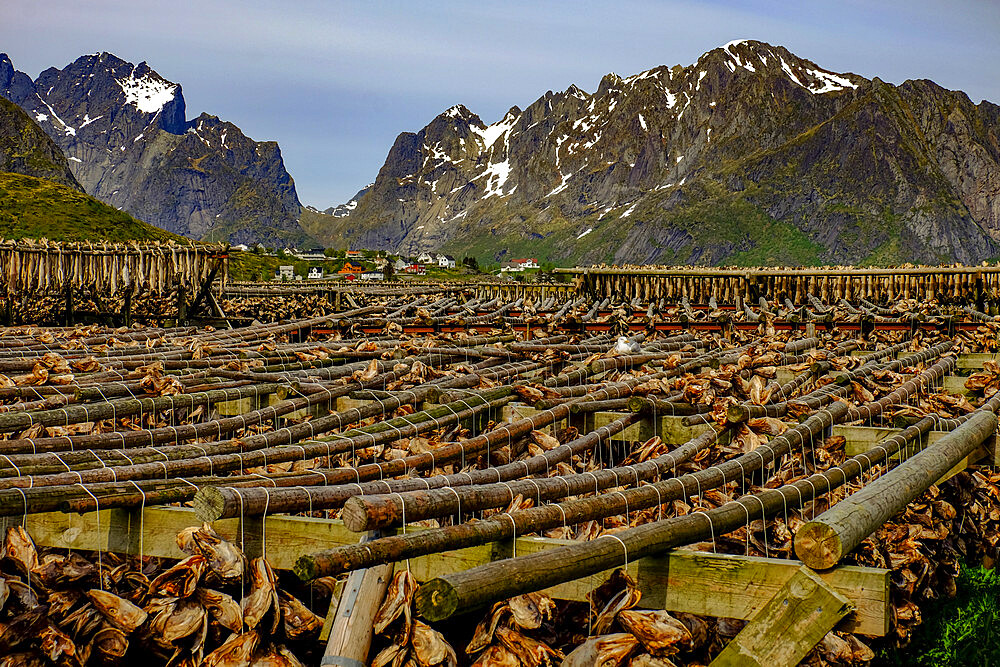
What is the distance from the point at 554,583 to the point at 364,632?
107cm

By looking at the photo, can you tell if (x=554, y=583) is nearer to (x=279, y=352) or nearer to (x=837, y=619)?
(x=837, y=619)

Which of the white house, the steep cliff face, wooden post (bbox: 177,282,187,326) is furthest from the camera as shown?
the white house

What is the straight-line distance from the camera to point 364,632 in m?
4.31

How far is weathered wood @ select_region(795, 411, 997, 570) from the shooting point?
13.9ft

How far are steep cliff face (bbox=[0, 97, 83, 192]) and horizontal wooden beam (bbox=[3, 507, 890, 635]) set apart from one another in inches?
5908

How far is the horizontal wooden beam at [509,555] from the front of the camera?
14.0 feet

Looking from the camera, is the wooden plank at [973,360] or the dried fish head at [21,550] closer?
the dried fish head at [21,550]

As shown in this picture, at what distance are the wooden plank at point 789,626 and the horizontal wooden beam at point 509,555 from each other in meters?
0.21

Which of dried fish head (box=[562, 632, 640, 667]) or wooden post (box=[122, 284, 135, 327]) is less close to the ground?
wooden post (box=[122, 284, 135, 327])

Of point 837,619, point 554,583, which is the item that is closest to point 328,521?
point 554,583

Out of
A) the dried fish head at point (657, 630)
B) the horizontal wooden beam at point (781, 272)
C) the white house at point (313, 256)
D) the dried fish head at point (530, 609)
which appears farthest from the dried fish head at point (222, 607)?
the white house at point (313, 256)

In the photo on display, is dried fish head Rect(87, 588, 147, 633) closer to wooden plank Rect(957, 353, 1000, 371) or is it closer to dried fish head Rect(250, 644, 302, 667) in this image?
dried fish head Rect(250, 644, 302, 667)

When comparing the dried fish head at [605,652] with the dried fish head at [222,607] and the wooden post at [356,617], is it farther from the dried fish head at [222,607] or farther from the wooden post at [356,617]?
the dried fish head at [222,607]

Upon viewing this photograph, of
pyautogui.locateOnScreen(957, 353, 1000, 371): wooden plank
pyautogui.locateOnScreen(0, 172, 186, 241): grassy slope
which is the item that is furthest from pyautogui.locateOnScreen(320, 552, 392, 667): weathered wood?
pyautogui.locateOnScreen(0, 172, 186, 241): grassy slope
